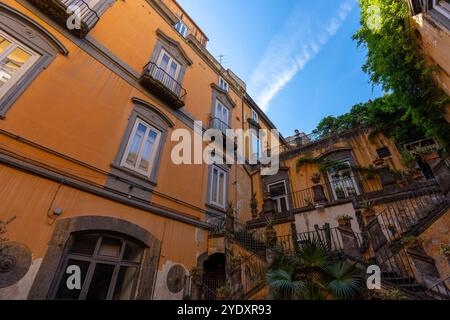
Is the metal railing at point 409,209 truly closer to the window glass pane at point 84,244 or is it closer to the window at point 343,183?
the window at point 343,183

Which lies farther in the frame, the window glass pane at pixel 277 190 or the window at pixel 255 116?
the window at pixel 255 116

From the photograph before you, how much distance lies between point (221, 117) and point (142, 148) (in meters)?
6.66

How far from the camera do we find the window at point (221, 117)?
1213cm

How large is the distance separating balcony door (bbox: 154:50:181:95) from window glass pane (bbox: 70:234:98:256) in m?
6.80

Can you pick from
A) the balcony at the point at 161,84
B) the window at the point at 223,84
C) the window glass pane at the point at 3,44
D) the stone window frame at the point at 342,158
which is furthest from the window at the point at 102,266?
the window at the point at 223,84

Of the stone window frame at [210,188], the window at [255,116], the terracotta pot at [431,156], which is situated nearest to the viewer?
the terracotta pot at [431,156]

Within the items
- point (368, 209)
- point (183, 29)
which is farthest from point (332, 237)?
point (183, 29)

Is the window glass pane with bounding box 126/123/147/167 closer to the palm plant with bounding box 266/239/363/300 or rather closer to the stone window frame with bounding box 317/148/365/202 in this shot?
the palm plant with bounding box 266/239/363/300

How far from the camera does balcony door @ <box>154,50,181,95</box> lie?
937 centimetres

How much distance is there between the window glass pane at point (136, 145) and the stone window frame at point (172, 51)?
3.63 m

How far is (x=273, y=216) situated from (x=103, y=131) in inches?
324

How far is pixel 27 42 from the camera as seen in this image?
18.2 ft

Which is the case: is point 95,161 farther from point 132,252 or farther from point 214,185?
point 214,185

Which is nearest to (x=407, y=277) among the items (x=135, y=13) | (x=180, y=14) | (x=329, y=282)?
(x=329, y=282)
